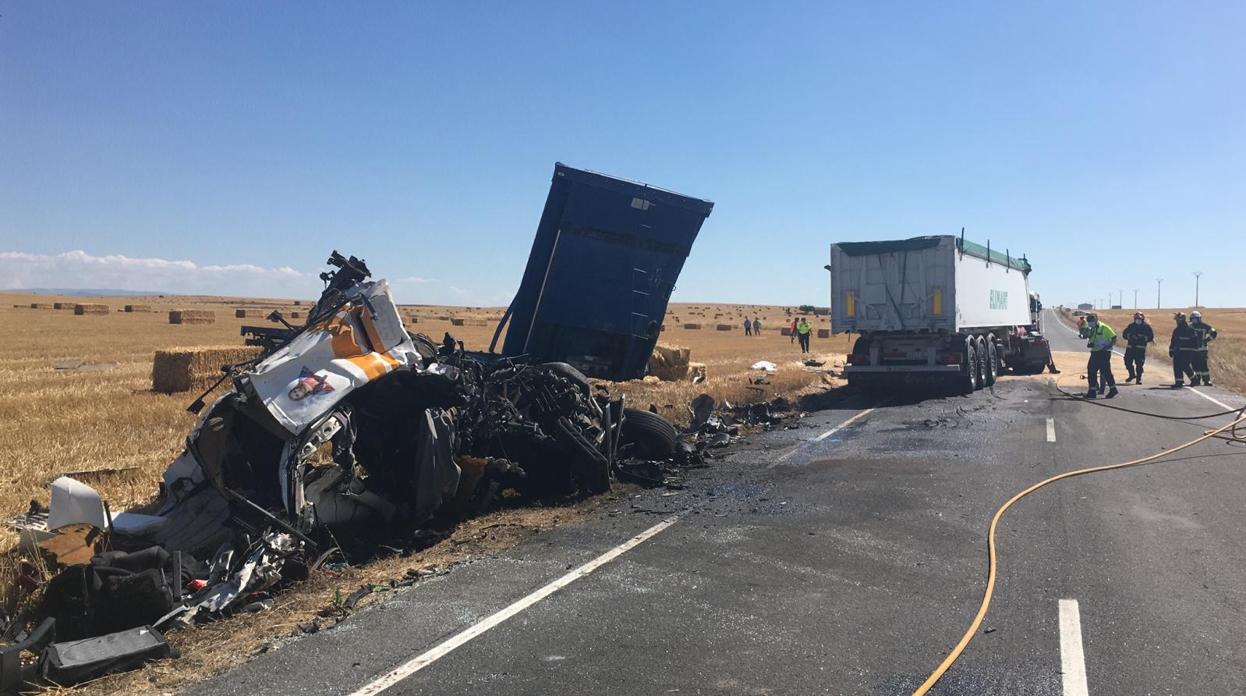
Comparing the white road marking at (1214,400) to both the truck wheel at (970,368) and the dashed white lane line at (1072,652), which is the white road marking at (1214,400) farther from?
the dashed white lane line at (1072,652)

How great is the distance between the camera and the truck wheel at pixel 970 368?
16641 millimetres

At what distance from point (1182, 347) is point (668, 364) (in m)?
11.4

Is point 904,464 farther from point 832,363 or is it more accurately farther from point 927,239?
point 832,363

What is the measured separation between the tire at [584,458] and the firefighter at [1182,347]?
15.9m

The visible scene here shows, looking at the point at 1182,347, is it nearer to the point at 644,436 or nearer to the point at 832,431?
the point at 832,431

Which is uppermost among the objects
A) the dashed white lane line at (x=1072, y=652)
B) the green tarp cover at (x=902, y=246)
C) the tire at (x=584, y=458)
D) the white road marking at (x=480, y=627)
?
the green tarp cover at (x=902, y=246)

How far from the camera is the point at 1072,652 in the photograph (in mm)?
4070

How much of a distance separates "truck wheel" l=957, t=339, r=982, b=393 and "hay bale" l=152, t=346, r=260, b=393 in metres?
14.2

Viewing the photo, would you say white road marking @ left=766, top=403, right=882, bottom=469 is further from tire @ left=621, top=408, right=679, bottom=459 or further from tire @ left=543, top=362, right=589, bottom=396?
tire @ left=543, top=362, right=589, bottom=396

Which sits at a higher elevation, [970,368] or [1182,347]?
[1182,347]

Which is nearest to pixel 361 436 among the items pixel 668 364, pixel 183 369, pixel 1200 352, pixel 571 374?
pixel 571 374

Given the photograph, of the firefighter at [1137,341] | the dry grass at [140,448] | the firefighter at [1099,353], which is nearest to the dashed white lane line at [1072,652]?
the dry grass at [140,448]

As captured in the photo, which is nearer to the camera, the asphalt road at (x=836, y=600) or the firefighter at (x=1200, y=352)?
the asphalt road at (x=836, y=600)

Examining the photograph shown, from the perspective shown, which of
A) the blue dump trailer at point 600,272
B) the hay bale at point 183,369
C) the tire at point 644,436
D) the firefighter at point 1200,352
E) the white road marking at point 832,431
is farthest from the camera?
the firefighter at point 1200,352
